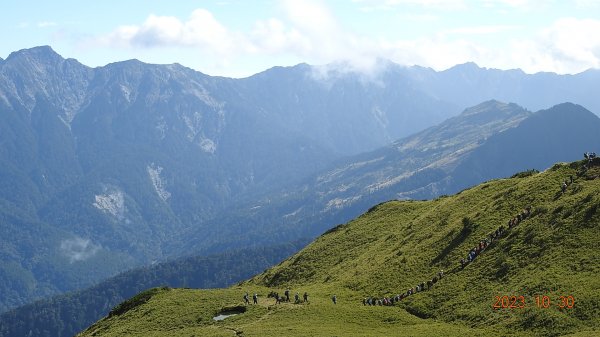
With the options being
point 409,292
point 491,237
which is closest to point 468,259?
point 491,237

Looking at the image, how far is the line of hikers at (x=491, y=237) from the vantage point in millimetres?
91688

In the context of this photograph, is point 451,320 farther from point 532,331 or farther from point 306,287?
point 306,287

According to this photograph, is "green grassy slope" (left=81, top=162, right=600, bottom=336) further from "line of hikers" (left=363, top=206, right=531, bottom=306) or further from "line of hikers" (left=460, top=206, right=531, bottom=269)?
"line of hikers" (left=460, top=206, right=531, bottom=269)

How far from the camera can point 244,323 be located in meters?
86.4

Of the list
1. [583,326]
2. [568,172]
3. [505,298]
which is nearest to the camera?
[583,326]

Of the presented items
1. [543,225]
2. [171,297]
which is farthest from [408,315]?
[171,297]

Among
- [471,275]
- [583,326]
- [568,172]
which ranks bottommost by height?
[583,326]

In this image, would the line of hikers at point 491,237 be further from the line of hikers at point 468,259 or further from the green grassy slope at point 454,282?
the green grassy slope at point 454,282

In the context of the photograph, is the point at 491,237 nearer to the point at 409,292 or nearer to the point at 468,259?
the point at 468,259

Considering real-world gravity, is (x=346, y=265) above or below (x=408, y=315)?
above

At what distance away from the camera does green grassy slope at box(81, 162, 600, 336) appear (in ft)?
231

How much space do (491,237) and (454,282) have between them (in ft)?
42.4

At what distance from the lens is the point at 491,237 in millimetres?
94875

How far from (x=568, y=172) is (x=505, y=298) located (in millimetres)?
43140
